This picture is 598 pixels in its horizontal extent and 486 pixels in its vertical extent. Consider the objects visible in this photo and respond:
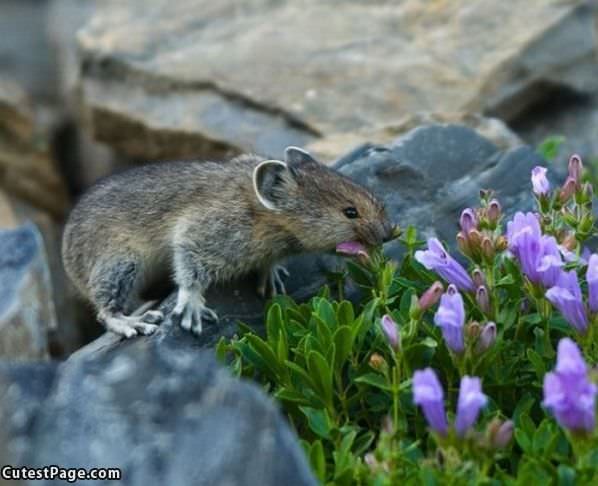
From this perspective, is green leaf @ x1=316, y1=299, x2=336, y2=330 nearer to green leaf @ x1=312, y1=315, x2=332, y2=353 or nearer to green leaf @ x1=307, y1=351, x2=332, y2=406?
green leaf @ x1=312, y1=315, x2=332, y2=353

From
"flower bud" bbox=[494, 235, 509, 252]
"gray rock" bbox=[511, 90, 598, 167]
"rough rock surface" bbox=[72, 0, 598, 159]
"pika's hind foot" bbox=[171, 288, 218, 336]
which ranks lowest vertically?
"gray rock" bbox=[511, 90, 598, 167]

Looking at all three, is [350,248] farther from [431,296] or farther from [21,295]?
[21,295]

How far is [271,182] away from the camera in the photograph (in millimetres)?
7430

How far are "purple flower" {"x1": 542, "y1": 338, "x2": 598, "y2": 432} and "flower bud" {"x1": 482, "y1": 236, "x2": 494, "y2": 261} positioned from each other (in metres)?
1.20

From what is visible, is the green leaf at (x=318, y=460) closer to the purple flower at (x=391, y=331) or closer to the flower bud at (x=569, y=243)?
the purple flower at (x=391, y=331)

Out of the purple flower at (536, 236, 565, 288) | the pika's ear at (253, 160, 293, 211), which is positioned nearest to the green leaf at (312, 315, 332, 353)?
the purple flower at (536, 236, 565, 288)

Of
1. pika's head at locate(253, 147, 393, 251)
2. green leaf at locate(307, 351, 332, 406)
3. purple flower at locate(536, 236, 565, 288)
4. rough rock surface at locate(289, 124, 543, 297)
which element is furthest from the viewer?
rough rock surface at locate(289, 124, 543, 297)

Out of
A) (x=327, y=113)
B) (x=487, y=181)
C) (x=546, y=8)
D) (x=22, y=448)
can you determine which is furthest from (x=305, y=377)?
(x=546, y=8)

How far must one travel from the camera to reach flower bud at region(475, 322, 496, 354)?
5496 mm

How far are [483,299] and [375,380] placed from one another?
1.95 ft

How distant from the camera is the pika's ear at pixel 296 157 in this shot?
7.52 meters

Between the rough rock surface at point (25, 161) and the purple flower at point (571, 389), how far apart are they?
833 cm

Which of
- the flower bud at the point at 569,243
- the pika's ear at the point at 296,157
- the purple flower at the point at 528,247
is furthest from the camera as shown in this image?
the pika's ear at the point at 296,157

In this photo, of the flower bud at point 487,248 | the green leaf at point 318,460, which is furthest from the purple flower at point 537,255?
the green leaf at point 318,460
